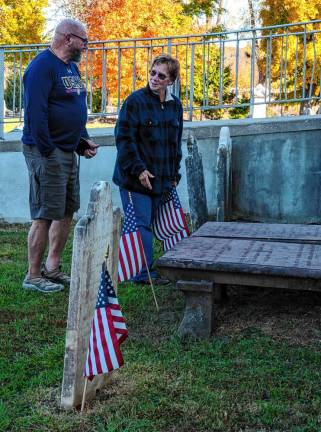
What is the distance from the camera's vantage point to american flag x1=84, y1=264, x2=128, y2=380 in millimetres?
2906

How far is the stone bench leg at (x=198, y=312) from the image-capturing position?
404cm

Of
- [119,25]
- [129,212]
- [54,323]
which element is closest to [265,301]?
[129,212]

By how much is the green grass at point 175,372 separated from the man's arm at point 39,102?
49.2 inches

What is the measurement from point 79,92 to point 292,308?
2444 millimetres

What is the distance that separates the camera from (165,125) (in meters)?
5.53

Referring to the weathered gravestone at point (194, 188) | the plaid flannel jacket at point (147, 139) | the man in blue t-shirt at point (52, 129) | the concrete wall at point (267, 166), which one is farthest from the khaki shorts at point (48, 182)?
the concrete wall at point (267, 166)

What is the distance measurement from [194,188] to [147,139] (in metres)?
0.96

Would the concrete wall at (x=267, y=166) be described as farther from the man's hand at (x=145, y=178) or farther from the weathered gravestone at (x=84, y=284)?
the weathered gravestone at (x=84, y=284)

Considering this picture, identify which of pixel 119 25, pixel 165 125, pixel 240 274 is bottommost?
pixel 240 274

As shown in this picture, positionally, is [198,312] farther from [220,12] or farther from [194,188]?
[220,12]

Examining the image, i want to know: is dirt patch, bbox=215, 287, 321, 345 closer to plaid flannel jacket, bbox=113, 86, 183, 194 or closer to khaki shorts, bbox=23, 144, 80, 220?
plaid flannel jacket, bbox=113, 86, 183, 194

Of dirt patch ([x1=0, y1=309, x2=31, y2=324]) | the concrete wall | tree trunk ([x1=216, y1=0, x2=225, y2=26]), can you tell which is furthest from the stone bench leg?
tree trunk ([x1=216, y1=0, x2=225, y2=26])

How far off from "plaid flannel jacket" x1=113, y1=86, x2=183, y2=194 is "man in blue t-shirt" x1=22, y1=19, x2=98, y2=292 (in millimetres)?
389

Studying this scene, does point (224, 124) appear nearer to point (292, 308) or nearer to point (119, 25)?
point (292, 308)
